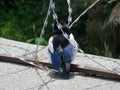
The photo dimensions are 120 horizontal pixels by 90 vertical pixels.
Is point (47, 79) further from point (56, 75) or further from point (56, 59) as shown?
point (56, 59)

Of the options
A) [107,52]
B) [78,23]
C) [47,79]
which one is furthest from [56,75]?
[78,23]

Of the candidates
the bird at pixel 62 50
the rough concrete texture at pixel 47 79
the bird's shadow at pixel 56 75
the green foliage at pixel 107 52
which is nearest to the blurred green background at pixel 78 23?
the green foliage at pixel 107 52

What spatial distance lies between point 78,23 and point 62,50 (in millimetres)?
3165

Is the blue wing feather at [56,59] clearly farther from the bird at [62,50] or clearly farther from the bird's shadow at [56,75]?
the bird's shadow at [56,75]

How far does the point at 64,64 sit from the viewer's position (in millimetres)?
→ 4254

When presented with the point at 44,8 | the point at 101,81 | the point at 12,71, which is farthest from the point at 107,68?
the point at 44,8

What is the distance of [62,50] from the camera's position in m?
4.23

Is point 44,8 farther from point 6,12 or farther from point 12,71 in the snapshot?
point 12,71

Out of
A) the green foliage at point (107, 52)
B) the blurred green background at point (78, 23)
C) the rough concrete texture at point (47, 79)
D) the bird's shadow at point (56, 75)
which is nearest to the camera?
the rough concrete texture at point (47, 79)

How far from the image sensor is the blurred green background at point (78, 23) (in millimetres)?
6258

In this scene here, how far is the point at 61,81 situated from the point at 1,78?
20.5 inches

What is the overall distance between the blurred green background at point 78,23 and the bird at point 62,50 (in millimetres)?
968

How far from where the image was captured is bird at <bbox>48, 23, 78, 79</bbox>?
13.9 feet

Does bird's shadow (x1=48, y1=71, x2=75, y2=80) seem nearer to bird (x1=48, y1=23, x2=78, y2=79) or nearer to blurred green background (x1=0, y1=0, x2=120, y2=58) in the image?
bird (x1=48, y1=23, x2=78, y2=79)
